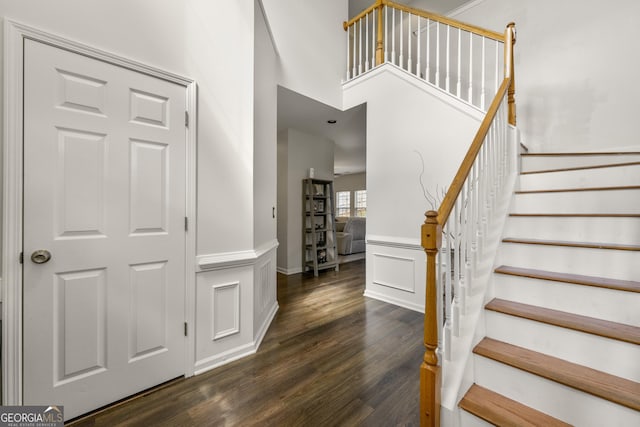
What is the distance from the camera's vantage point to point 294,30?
3152 millimetres

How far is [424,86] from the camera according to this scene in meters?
2.86

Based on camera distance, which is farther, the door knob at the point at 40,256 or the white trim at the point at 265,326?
the white trim at the point at 265,326

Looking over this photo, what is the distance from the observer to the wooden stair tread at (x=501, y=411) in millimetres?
1070

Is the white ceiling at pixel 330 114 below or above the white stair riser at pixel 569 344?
above

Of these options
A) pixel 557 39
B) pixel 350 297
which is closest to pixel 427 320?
pixel 350 297

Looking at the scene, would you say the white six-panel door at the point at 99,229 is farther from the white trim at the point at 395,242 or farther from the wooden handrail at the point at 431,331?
the white trim at the point at 395,242

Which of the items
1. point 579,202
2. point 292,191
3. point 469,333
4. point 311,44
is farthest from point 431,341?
point 292,191

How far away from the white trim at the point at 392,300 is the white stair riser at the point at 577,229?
54.2 inches

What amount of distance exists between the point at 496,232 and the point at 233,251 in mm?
1876

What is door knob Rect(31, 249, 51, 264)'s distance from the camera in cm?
128

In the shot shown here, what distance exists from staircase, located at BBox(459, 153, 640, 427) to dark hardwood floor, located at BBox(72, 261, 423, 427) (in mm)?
517

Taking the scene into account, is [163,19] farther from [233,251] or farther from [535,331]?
[535,331]

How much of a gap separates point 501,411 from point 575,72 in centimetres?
379

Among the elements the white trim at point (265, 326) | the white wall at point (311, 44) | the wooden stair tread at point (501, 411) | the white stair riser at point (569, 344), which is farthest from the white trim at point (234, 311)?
the white wall at point (311, 44)
